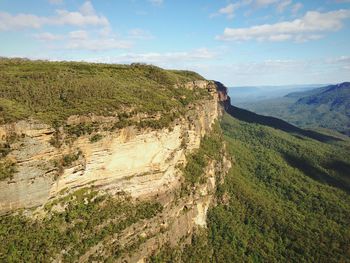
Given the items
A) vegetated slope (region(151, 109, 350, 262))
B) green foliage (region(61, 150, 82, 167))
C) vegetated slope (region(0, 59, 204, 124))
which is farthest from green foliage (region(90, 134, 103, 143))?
vegetated slope (region(151, 109, 350, 262))

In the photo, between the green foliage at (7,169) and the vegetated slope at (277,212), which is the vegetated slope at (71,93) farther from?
the vegetated slope at (277,212)

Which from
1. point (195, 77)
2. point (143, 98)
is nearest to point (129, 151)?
point (143, 98)

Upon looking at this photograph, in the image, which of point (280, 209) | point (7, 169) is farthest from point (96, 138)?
point (280, 209)

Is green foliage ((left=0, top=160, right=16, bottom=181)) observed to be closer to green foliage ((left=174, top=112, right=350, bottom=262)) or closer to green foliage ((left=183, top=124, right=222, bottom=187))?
green foliage ((left=174, top=112, right=350, bottom=262))

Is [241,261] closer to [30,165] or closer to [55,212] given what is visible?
[55,212]

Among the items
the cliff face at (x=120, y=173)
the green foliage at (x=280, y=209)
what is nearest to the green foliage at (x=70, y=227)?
the cliff face at (x=120, y=173)

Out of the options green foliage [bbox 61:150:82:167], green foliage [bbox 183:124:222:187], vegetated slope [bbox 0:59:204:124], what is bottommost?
green foliage [bbox 183:124:222:187]

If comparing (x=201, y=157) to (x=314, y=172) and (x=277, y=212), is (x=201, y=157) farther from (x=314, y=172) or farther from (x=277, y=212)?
(x=314, y=172)
